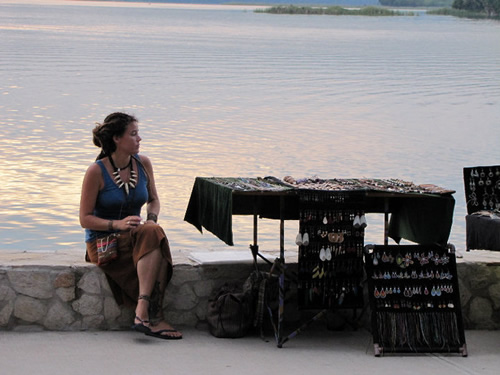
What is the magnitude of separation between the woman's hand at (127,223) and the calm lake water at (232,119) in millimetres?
2855

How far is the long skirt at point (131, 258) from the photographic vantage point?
19.3 ft

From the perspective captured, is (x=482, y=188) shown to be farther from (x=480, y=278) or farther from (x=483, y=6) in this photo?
(x=483, y=6)

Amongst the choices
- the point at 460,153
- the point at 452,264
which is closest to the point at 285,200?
the point at 452,264

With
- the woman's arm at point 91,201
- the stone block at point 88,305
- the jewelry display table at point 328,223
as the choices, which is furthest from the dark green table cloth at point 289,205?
the stone block at point 88,305

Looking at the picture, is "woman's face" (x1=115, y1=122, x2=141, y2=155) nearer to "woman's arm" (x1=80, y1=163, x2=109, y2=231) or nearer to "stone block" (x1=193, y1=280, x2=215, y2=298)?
"woman's arm" (x1=80, y1=163, x2=109, y2=231)

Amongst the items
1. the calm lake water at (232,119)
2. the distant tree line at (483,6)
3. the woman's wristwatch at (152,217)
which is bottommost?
the distant tree line at (483,6)

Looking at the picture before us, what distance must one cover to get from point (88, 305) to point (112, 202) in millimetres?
570

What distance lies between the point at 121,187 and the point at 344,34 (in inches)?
2237

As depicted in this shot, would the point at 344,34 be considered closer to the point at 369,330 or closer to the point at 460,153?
the point at 460,153

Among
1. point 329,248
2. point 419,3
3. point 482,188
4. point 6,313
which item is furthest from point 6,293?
point 419,3

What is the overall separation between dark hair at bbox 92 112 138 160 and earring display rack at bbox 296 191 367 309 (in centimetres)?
106

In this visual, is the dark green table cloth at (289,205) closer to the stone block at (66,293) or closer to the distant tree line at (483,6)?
the stone block at (66,293)

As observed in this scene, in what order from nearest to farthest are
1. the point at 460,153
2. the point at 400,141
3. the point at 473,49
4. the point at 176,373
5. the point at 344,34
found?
the point at 176,373, the point at 460,153, the point at 400,141, the point at 473,49, the point at 344,34

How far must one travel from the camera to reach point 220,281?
6.25 metres
